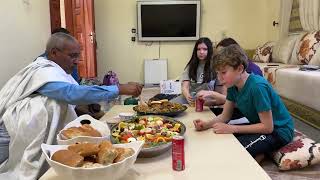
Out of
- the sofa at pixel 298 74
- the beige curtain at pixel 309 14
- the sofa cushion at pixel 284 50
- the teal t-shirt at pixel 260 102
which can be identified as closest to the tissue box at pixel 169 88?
the sofa at pixel 298 74

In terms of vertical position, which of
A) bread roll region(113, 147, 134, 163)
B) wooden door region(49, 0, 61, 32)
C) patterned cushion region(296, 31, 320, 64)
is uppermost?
wooden door region(49, 0, 61, 32)

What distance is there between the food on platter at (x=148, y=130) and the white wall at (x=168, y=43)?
445cm

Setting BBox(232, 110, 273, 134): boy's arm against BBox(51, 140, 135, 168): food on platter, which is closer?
BBox(51, 140, 135, 168): food on platter

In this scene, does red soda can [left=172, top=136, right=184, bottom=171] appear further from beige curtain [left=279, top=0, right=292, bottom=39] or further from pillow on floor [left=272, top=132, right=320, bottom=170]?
beige curtain [left=279, top=0, right=292, bottom=39]

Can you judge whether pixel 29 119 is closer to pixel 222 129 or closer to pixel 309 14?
pixel 222 129

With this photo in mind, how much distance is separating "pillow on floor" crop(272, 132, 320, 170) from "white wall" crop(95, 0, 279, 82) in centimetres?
426

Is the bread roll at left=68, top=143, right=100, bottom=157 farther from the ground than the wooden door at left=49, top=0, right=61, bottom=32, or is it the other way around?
the wooden door at left=49, top=0, right=61, bottom=32

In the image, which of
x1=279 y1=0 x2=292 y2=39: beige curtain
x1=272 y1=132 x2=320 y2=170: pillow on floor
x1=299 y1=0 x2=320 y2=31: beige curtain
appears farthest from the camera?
x1=279 y1=0 x2=292 y2=39: beige curtain

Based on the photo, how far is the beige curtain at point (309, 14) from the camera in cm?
422

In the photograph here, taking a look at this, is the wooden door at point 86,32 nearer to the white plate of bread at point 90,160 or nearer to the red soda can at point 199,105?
the red soda can at point 199,105

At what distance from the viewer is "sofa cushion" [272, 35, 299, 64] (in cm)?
450

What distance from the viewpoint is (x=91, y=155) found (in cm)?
96

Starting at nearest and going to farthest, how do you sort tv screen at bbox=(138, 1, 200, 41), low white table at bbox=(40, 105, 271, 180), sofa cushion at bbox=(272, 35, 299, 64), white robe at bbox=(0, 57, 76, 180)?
low white table at bbox=(40, 105, 271, 180) → white robe at bbox=(0, 57, 76, 180) → sofa cushion at bbox=(272, 35, 299, 64) → tv screen at bbox=(138, 1, 200, 41)

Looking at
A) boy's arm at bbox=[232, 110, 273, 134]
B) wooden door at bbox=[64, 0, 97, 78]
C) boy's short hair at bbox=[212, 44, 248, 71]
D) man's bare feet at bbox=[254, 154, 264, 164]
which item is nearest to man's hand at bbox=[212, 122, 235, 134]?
boy's arm at bbox=[232, 110, 273, 134]
